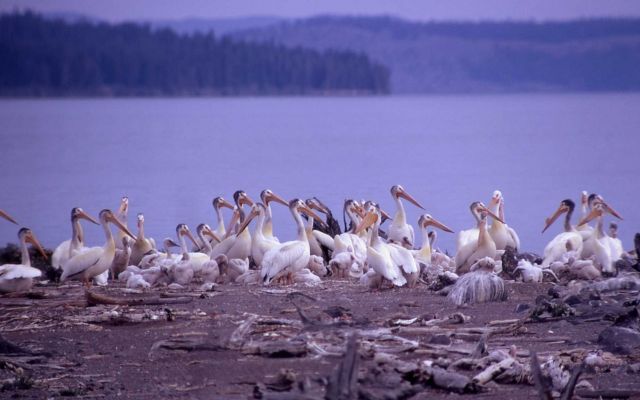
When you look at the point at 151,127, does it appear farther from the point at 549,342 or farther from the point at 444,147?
the point at 549,342

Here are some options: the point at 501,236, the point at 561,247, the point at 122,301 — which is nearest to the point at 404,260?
the point at 561,247

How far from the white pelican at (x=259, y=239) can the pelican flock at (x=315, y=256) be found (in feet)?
0.04

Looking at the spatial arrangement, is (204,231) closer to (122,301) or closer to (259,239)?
(259,239)

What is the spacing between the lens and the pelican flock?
10523 millimetres

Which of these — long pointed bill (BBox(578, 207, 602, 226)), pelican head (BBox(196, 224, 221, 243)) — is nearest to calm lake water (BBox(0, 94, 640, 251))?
long pointed bill (BBox(578, 207, 602, 226))

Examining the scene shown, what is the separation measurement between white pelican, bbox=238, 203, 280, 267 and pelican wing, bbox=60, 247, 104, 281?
166 centimetres

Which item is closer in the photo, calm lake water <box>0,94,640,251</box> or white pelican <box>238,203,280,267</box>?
white pelican <box>238,203,280,267</box>

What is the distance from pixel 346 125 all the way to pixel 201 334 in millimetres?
72888

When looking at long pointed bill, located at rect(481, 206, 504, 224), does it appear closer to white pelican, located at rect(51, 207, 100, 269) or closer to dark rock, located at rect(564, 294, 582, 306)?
dark rock, located at rect(564, 294, 582, 306)

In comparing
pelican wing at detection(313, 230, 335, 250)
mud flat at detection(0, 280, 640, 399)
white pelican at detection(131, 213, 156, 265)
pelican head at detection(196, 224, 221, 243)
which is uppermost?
pelican head at detection(196, 224, 221, 243)

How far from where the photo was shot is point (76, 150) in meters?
51.1

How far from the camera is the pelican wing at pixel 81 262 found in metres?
10.9

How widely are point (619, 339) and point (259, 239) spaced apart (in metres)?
5.38

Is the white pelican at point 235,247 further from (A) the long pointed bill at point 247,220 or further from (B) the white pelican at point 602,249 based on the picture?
(B) the white pelican at point 602,249
